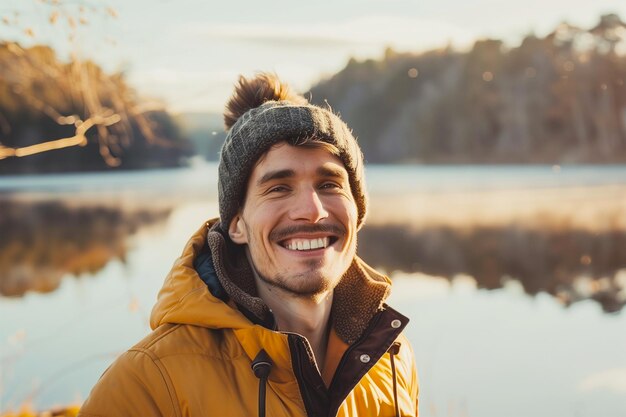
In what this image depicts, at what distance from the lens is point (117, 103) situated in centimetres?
411

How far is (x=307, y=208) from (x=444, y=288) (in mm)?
14791

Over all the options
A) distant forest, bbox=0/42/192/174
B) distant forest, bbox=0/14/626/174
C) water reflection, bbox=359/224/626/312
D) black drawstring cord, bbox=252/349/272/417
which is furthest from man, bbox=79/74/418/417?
distant forest, bbox=0/14/626/174

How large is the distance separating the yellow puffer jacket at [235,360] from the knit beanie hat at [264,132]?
18 cm

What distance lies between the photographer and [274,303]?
219 centimetres

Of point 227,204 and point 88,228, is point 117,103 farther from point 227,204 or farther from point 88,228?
point 88,228

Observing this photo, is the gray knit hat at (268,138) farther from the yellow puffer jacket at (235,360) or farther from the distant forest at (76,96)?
the distant forest at (76,96)

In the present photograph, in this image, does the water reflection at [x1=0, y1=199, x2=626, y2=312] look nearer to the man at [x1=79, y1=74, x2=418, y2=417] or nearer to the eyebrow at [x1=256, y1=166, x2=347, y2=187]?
the man at [x1=79, y1=74, x2=418, y2=417]

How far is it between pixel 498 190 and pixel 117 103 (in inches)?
1423

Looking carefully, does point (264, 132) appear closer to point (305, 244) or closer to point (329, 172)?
point (329, 172)

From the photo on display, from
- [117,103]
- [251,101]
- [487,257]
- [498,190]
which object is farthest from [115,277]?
[498,190]

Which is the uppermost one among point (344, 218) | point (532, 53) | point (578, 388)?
point (532, 53)

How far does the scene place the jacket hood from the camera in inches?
74.7

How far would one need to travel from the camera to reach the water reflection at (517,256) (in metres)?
16.9

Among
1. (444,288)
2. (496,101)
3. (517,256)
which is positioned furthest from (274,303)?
(496,101)
